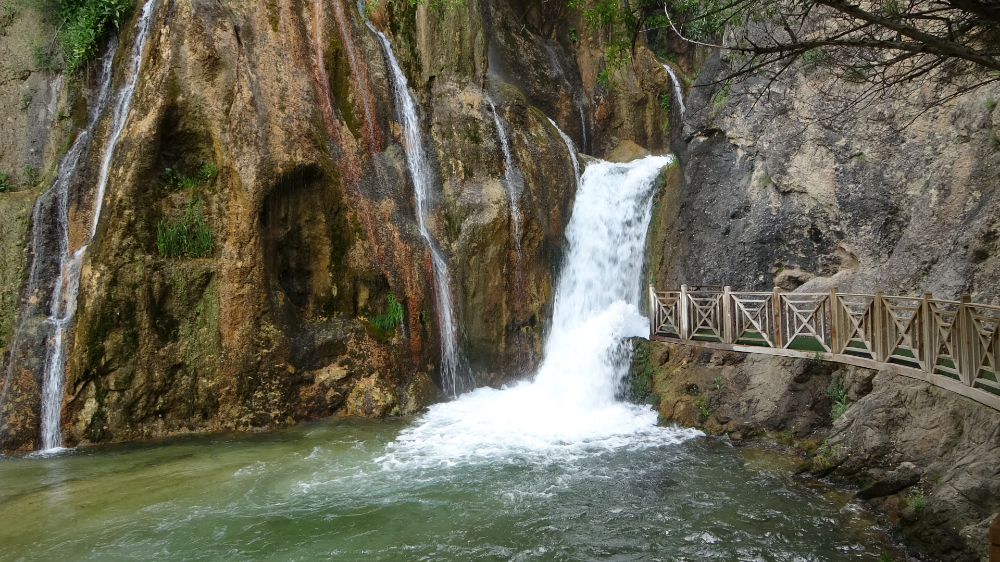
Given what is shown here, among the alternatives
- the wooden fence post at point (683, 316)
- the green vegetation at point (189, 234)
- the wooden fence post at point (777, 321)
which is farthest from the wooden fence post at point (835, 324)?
the green vegetation at point (189, 234)

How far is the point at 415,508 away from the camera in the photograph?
7.14 meters

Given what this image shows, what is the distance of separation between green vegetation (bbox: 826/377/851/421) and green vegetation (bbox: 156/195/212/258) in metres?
11.2

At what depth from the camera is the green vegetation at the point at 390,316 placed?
41.4 ft

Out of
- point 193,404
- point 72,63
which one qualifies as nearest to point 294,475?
point 193,404

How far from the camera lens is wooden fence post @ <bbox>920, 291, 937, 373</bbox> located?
7.08 meters

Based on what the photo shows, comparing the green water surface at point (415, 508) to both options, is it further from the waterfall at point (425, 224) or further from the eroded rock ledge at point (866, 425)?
the waterfall at point (425, 224)

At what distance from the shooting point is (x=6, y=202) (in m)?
11.7

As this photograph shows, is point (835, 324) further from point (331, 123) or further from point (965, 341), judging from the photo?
point (331, 123)

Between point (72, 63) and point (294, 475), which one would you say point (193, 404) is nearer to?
point (294, 475)

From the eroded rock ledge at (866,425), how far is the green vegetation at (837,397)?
0.08ft

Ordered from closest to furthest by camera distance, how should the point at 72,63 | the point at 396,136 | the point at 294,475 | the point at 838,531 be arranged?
the point at 838,531 → the point at 294,475 → the point at 72,63 → the point at 396,136

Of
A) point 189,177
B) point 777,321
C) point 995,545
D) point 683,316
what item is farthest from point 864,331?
point 189,177

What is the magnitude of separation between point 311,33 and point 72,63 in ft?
17.0

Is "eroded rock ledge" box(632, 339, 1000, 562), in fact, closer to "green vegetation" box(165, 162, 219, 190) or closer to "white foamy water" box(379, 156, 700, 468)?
"white foamy water" box(379, 156, 700, 468)
